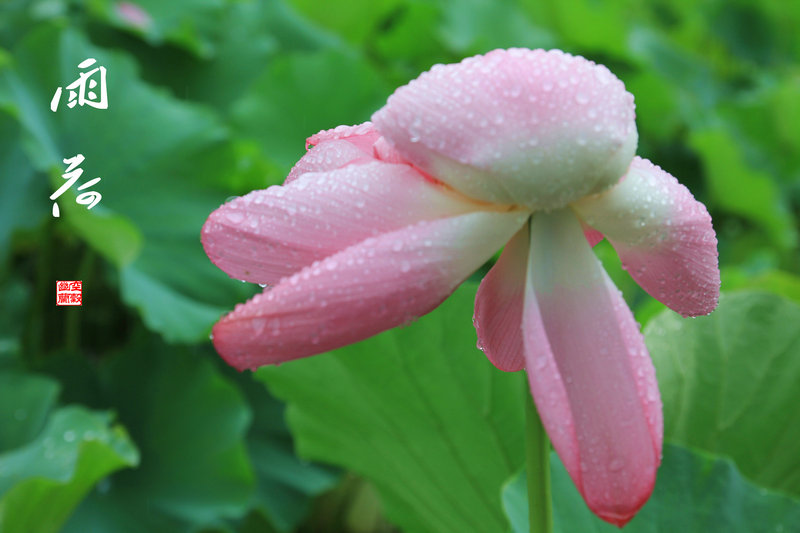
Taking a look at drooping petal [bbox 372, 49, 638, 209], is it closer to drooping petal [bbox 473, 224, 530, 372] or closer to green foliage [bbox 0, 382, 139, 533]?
drooping petal [bbox 473, 224, 530, 372]

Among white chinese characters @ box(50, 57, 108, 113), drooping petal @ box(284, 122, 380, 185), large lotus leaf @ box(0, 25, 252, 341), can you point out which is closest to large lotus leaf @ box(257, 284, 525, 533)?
drooping petal @ box(284, 122, 380, 185)

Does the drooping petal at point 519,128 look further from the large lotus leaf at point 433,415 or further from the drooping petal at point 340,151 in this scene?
the large lotus leaf at point 433,415

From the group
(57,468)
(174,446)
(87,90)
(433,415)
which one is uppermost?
(433,415)

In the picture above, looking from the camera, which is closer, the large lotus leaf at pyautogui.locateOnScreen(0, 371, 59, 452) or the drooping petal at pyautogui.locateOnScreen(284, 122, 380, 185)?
the drooping petal at pyautogui.locateOnScreen(284, 122, 380, 185)

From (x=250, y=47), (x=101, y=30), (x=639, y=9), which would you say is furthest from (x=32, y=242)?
(x=639, y=9)

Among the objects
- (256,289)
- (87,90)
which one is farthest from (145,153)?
(256,289)

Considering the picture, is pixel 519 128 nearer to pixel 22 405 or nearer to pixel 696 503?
pixel 696 503

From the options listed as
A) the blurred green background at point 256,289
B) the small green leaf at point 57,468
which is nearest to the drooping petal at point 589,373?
the blurred green background at point 256,289
